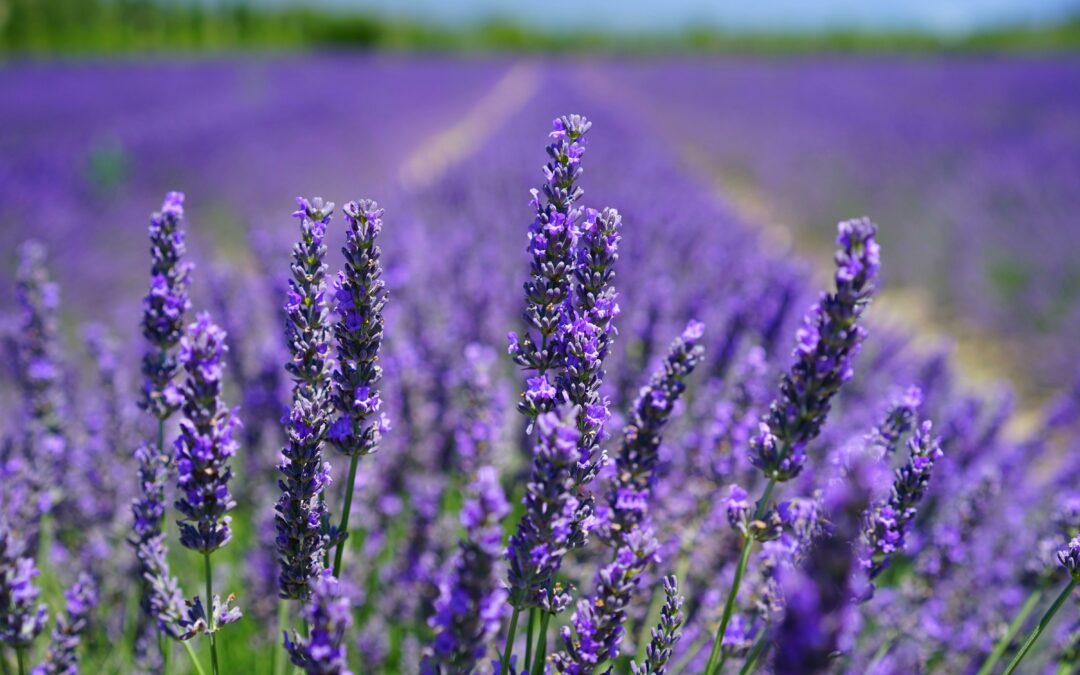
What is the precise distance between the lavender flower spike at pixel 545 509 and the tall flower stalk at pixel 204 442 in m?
0.40

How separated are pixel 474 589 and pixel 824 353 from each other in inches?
19.7

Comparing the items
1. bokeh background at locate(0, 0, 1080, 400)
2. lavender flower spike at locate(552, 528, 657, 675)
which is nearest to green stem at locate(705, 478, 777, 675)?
lavender flower spike at locate(552, 528, 657, 675)

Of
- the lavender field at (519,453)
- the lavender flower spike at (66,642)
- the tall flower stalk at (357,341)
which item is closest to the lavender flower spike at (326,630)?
the lavender field at (519,453)

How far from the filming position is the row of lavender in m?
6.91

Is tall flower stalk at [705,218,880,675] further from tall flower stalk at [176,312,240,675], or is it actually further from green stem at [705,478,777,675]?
tall flower stalk at [176,312,240,675]

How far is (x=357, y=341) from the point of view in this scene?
1.06 m

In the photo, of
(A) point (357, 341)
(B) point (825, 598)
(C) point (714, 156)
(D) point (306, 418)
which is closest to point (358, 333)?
(A) point (357, 341)

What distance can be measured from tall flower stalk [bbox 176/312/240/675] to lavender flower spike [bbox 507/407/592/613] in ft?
1.31

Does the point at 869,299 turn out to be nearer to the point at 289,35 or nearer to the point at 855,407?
the point at 855,407

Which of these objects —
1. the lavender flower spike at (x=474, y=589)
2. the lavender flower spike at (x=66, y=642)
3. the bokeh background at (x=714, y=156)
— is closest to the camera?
the lavender flower spike at (x=474, y=589)

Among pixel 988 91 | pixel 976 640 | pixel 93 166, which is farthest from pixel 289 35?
pixel 976 640

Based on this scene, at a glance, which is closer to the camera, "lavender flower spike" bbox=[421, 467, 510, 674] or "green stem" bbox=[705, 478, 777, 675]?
"lavender flower spike" bbox=[421, 467, 510, 674]

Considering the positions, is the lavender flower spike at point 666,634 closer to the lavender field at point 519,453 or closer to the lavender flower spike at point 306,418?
the lavender field at point 519,453

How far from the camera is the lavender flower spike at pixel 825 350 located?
0.91 meters
